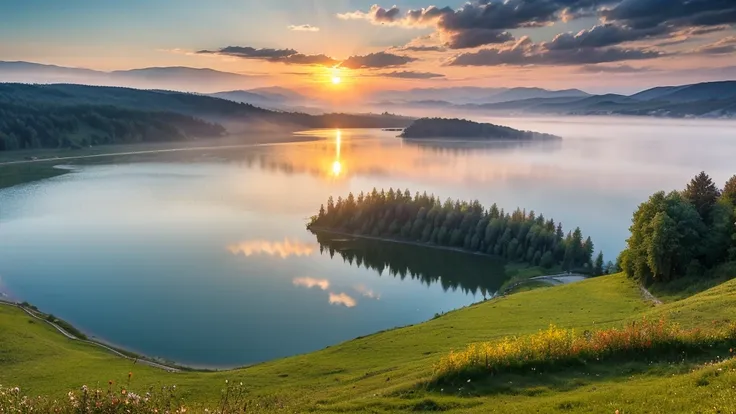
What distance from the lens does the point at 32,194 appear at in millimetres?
140000

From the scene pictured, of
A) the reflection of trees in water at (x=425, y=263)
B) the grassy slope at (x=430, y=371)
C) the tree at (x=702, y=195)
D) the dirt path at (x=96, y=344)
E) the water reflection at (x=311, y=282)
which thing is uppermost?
the tree at (x=702, y=195)

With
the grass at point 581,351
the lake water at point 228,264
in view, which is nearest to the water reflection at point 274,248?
the lake water at point 228,264

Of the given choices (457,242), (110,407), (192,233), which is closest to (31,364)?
(110,407)

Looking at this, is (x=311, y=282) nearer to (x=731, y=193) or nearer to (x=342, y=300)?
(x=342, y=300)

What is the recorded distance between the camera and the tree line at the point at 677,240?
152 ft

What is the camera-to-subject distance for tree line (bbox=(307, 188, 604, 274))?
282 feet

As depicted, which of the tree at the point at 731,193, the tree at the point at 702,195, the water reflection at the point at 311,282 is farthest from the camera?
the water reflection at the point at 311,282

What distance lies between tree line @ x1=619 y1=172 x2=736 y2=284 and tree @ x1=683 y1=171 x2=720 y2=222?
1.26 meters

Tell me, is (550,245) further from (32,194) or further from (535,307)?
(32,194)

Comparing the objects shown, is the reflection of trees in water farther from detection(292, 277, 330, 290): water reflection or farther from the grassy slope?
the grassy slope

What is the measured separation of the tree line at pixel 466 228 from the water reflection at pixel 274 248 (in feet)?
45.1

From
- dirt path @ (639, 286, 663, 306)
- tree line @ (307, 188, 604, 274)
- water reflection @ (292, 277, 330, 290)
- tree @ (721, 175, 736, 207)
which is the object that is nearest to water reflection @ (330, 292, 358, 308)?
water reflection @ (292, 277, 330, 290)

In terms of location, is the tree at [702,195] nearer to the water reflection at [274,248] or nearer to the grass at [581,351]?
the grass at [581,351]

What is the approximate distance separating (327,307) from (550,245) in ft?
148
